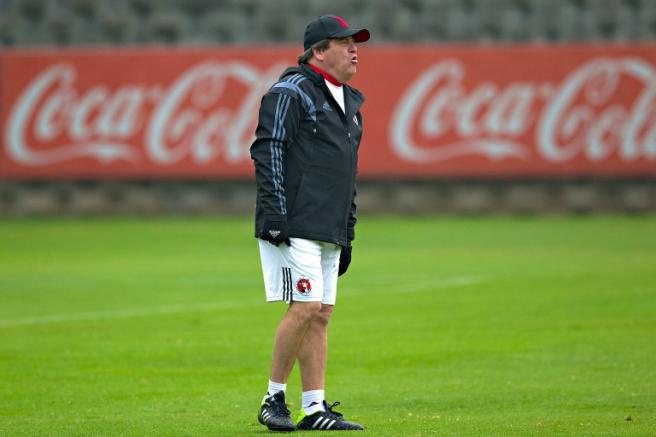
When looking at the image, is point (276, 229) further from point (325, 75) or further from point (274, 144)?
point (325, 75)

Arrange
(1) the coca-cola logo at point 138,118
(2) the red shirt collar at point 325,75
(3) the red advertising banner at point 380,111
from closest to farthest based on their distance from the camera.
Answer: (2) the red shirt collar at point 325,75
(3) the red advertising banner at point 380,111
(1) the coca-cola logo at point 138,118

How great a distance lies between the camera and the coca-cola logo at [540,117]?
101 ft

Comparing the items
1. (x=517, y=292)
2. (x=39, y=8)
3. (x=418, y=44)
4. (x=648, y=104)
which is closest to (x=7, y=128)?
(x=39, y=8)

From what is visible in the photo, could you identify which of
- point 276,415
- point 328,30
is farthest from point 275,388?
point 328,30

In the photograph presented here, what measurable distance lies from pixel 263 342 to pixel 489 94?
1956 centimetres

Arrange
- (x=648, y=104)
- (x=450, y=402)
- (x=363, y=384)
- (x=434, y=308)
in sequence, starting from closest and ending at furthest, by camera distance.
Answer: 1. (x=450, y=402)
2. (x=363, y=384)
3. (x=434, y=308)
4. (x=648, y=104)

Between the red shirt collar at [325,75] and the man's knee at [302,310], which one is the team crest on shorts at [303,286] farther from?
the red shirt collar at [325,75]

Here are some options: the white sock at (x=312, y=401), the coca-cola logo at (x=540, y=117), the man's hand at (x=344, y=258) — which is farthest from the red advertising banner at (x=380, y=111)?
the white sock at (x=312, y=401)

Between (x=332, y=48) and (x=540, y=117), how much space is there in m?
23.2

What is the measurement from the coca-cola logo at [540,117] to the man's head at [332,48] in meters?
23.0

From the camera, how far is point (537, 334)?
40.9 feet

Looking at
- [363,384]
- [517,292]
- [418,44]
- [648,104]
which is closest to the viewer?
[363,384]

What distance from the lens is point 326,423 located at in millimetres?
7926

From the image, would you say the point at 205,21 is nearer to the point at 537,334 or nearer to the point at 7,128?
the point at 7,128
